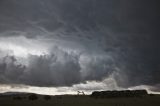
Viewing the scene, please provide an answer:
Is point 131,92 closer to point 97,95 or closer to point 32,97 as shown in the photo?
point 97,95

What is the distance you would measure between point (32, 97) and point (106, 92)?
4423 cm

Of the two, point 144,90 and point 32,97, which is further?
point 144,90

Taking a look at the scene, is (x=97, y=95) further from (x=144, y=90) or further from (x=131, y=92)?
(x=144, y=90)

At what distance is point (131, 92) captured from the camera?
15838cm

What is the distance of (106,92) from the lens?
15338 cm

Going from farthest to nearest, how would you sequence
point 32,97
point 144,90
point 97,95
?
point 144,90
point 97,95
point 32,97

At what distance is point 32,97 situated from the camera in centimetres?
14488

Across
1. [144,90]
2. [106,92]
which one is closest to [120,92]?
[106,92]

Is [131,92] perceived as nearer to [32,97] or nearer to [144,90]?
[144,90]

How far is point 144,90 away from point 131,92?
113ft

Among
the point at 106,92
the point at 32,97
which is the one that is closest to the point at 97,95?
the point at 106,92

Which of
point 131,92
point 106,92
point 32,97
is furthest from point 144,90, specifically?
point 32,97

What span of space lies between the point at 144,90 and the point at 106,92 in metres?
47.8

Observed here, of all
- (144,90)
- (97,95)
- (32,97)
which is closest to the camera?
(32,97)
